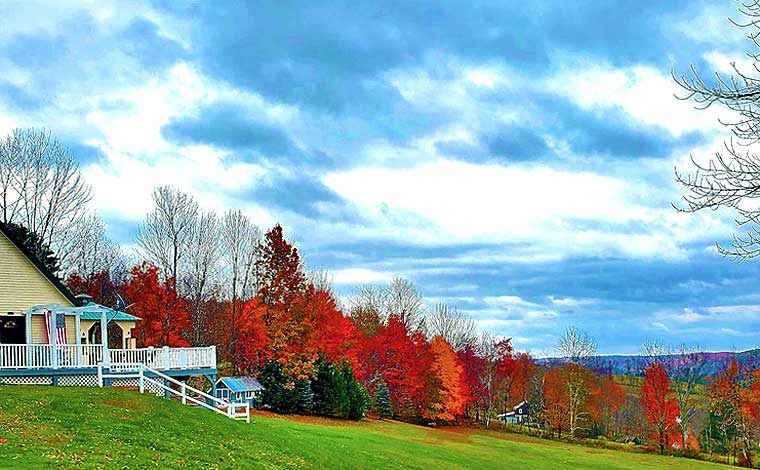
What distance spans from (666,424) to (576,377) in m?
8.07

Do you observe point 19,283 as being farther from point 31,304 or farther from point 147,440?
point 147,440

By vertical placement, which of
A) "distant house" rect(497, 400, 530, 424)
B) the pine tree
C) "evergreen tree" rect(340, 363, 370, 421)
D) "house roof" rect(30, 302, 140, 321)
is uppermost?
"house roof" rect(30, 302, 140, 321)

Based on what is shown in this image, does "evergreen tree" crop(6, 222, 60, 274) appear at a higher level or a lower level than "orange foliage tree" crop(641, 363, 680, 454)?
higher

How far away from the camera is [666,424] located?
6494 centimetres

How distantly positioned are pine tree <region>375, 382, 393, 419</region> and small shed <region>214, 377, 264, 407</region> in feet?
60.1

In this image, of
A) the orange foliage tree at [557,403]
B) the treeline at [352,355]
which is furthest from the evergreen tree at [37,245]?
the orange foliage tree at [557,403]

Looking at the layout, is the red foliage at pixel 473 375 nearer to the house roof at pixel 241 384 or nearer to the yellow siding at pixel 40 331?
the house roof at pixel 241 384

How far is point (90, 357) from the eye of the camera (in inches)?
1228

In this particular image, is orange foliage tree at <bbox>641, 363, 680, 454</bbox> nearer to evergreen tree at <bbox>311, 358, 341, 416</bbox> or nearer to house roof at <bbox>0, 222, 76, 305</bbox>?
evergreen tree at <bbox>311, 358, 341, 416</bbox>

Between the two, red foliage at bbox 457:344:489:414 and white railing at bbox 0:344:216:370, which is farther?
red foliage at bbox 457:344:489:414

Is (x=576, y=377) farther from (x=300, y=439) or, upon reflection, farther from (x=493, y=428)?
(x=300, y=439)

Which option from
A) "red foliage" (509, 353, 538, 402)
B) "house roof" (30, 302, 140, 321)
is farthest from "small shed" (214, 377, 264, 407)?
"red foliage" (509, 353, 538, 402)

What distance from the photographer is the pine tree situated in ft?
211

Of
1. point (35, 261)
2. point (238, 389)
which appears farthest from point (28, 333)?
point (238, 389)
